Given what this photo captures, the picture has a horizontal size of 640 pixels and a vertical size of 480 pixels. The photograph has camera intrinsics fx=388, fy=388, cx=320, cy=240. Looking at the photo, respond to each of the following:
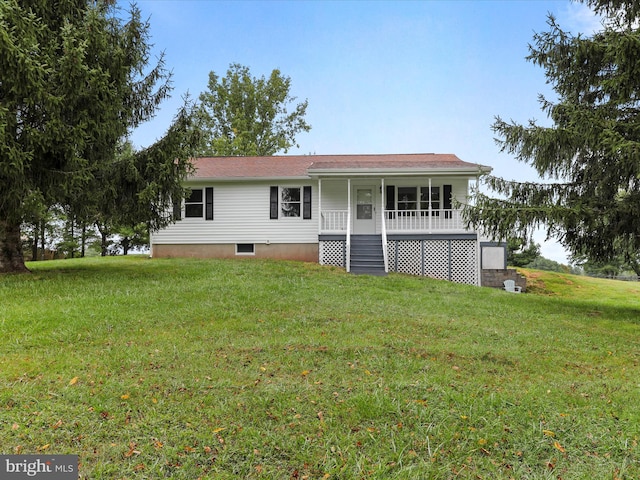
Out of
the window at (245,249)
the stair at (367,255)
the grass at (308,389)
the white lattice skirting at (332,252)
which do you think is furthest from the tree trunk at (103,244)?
the grass at (308,389)

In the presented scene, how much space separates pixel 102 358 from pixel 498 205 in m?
8.05

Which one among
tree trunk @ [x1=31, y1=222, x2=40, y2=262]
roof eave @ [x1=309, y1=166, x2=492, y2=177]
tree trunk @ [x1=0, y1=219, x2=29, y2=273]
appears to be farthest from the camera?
tree trunk @ [x1=31, y1=222, x2=40, y2=262]

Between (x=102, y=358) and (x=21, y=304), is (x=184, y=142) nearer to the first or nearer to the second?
(x=21, y=304)

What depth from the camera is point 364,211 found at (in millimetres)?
15266

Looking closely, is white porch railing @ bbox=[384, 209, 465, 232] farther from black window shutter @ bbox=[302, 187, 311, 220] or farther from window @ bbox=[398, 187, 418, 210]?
black window shutter @ bbox=[302, 187, 311, 220]

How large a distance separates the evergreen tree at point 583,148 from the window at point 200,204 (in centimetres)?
1008

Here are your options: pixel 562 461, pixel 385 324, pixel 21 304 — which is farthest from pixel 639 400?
pixel 21 304

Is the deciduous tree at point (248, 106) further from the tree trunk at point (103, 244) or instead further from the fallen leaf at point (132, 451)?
the fallen leaf at point (132, 451)

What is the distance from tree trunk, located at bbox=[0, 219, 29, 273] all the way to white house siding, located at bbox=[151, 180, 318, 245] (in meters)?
5.16

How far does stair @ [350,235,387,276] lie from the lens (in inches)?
504

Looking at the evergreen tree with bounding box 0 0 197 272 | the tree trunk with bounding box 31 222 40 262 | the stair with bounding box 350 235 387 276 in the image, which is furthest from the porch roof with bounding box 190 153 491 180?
the tree trunk with bounding box 31 222 40 262

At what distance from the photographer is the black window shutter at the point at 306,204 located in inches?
595

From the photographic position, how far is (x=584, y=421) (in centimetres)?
325

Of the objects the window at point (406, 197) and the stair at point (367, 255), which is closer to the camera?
the stair at point (367, 255)
